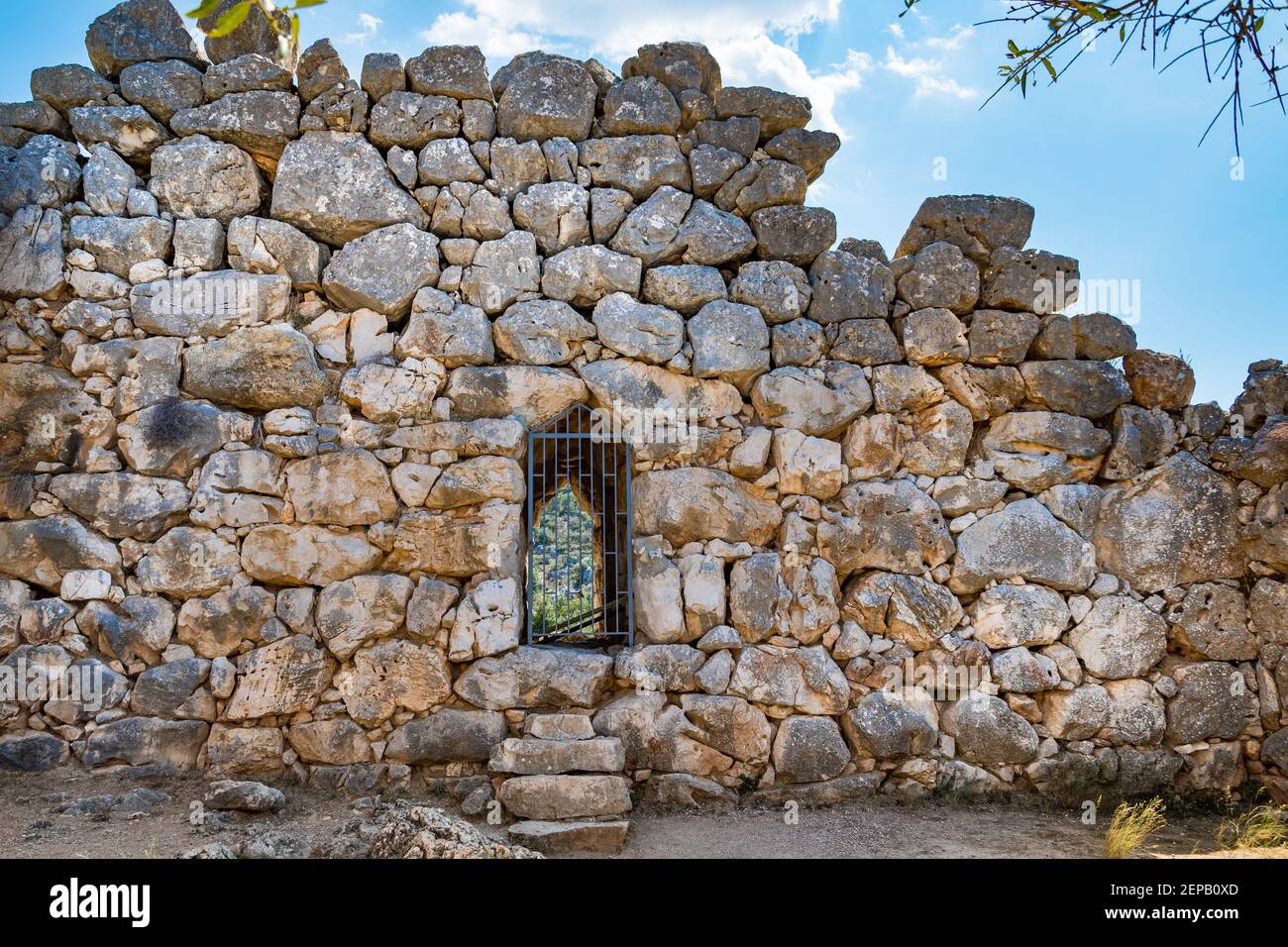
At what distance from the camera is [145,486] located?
5652 mm

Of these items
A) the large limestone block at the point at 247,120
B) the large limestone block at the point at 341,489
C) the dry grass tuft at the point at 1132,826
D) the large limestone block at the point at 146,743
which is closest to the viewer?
the dry grass tuft at the point at 1132,826

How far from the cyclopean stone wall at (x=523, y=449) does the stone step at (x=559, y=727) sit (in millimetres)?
48

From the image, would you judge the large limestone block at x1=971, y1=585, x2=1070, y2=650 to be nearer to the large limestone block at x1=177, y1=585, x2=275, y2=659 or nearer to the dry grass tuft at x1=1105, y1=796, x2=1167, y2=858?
the dry grass tuft at x1=1105, y1=796, x2=1167, y2=858

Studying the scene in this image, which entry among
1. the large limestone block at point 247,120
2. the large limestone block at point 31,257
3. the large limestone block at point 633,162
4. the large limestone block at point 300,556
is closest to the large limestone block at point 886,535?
the large limestone block at point 633,162

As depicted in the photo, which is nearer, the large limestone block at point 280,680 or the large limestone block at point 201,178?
the large limestone block at point 280,680

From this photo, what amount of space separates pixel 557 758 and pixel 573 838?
0.61 metres

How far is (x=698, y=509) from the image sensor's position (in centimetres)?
591

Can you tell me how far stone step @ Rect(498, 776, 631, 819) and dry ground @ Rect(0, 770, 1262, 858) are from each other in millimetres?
202

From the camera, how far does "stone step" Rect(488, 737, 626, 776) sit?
17.6 ft

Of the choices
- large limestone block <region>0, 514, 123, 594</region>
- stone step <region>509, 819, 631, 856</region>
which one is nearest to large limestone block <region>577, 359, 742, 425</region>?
stone step <region>509, 819, 631, 856</region>

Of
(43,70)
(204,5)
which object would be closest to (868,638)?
(204,5)

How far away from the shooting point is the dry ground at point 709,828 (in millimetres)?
4625

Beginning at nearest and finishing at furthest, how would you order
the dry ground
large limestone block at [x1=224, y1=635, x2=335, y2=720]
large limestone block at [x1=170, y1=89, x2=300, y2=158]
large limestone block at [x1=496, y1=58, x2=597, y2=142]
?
the dry ground → large limestone block at [x1=224, y1=635, x2=335, y2=720] → large limestone block at [x1=170, y1=89, x2=300, y2=158] → large limestone block at [x1=496, y1=58, x2=597, y2=142]

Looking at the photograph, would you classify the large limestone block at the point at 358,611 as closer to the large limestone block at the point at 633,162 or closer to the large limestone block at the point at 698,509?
the large limestone block at the point at 698,509
